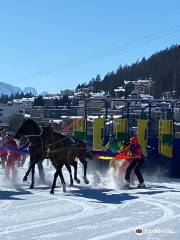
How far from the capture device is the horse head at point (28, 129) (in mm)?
16281

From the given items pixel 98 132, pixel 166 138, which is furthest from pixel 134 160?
pixel 98 132

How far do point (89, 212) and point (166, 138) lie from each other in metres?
9.90

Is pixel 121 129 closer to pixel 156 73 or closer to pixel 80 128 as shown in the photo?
pixel 80 128

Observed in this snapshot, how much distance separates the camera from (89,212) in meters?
11.0

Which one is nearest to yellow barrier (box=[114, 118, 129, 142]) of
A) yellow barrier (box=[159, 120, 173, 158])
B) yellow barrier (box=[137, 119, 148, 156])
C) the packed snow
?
yellow barrier (box=[137, 119, 148, 156])

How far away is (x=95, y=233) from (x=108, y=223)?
3.45 feet

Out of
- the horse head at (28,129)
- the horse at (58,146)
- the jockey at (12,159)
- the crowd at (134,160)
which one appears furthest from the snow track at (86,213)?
the jockey at (12,159)

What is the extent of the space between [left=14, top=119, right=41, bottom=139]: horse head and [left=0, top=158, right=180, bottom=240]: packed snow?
154 centimetres

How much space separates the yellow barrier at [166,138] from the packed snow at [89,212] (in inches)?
139

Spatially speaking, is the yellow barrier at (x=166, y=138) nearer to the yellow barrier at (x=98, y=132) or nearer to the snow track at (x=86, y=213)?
the yellow barrier at (x=98, y=132)

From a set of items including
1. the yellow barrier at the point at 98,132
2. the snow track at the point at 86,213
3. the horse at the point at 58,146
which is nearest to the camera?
the snow track at the point at 86,213

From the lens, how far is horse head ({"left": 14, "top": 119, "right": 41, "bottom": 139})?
16.3 meters

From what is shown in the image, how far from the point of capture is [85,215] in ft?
34.6

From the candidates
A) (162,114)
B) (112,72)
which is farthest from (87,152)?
(112,72)
